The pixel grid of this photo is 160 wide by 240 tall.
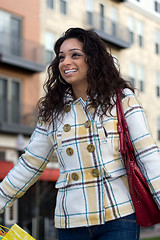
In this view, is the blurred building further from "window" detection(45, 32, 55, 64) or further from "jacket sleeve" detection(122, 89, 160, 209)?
"jacket sleeve" detection(122, 89, 160, 209)

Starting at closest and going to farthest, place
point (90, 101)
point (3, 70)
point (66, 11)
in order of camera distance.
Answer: point (90, 101)
point (3, 70)
point (66, 11)

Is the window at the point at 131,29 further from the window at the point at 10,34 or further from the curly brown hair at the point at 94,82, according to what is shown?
the curly brown hair at the point at 94,82

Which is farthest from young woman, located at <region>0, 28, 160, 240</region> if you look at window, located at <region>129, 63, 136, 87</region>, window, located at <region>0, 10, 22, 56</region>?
window, located at <region>129, 63, 136, 87</region>

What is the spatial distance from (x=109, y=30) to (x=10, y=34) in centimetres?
736

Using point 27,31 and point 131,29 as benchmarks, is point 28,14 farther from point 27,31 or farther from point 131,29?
point 131,29

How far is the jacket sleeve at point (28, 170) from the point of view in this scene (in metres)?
3.23

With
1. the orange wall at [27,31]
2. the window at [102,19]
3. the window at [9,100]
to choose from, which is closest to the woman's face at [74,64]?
the window at [9,100]

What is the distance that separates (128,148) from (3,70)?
1911 cm

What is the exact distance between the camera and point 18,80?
874 inches

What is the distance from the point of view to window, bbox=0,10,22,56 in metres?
21.6

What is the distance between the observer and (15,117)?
21.6 m

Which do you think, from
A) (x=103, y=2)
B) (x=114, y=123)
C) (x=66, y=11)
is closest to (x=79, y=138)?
(x=114, y=123)

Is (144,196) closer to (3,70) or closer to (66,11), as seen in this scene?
(3,70)

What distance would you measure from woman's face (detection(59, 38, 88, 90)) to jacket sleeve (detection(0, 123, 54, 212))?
13.4 inches
